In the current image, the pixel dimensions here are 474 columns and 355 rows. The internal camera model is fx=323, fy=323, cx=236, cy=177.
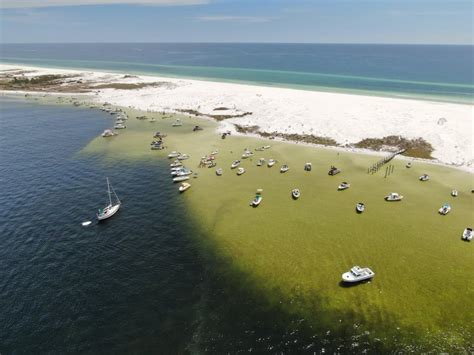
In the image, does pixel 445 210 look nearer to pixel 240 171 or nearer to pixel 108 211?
pixel 240 171

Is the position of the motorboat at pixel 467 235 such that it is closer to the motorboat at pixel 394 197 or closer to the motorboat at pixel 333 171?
the motorboat at pixel 394 197

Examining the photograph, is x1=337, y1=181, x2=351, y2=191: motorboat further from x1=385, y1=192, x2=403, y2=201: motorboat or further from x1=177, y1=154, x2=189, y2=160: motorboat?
x1=177, y1=154, x2=189, y2=160: motorboat

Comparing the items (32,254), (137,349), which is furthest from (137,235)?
(137,349)

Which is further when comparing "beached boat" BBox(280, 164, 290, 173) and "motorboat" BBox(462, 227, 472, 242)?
"beached boat" BBox(280, 164, 290, 173)

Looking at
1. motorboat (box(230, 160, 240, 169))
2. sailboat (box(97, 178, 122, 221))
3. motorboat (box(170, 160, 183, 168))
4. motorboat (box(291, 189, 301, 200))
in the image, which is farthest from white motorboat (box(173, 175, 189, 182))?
motorboat (box(291, 189, 301, 200))

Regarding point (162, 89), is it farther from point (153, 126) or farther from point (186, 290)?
point (186, 290)

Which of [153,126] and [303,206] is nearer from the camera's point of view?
[303,206]

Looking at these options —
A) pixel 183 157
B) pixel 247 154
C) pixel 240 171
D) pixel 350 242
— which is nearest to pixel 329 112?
pixel 247 154
